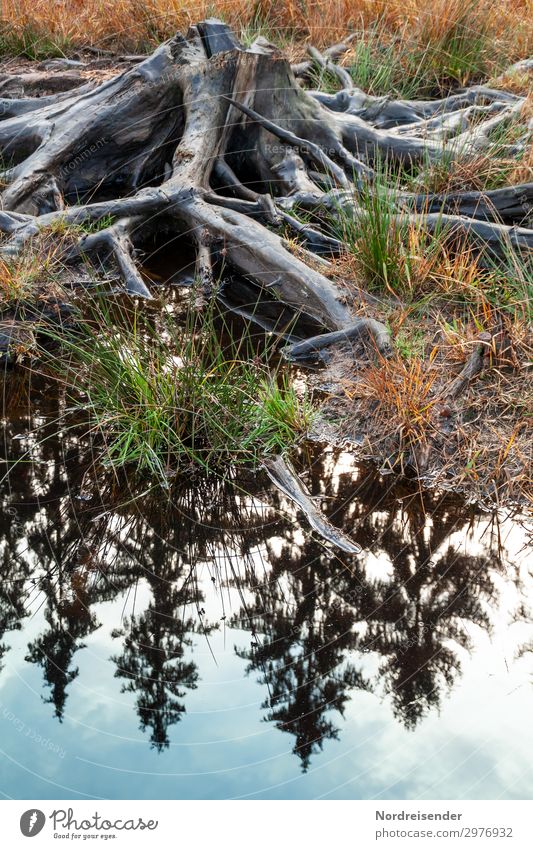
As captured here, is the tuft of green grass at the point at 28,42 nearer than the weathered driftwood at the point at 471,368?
No

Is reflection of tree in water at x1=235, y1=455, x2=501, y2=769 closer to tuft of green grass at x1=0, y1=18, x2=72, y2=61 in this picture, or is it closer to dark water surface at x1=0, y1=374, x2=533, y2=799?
dark water surface at x1=0, y1=374, x2=533, y2=799

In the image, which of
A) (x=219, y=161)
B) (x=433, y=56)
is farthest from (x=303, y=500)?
(x=433, y=56)

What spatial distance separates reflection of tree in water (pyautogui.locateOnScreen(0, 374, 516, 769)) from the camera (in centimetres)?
299

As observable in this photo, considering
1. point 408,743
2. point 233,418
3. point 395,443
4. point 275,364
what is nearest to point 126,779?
point 408,743

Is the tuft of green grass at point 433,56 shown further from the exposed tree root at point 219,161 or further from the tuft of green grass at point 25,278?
the tuft of green grass at point 25,278

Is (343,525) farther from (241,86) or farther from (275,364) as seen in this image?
(241,86)

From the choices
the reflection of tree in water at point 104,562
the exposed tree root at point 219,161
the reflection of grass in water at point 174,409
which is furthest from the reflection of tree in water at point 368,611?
the exposed tree root at point 219,161

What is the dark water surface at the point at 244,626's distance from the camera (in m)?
2.73

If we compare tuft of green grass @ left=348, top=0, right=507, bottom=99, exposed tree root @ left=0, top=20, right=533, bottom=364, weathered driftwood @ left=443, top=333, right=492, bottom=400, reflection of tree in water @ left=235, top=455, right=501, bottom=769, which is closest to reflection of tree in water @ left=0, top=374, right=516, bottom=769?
reflection of tree in water @ left=235, top=455, right=501, bottom=769

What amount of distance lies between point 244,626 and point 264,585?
0.23 meters

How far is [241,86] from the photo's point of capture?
661 centimetres

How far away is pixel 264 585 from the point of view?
342 cm

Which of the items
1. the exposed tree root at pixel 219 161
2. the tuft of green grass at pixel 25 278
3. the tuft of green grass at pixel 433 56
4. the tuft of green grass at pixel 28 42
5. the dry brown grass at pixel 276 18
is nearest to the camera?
the tuft of green grass at pixel 25 278

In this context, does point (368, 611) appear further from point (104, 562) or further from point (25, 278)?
point (25, 278)
